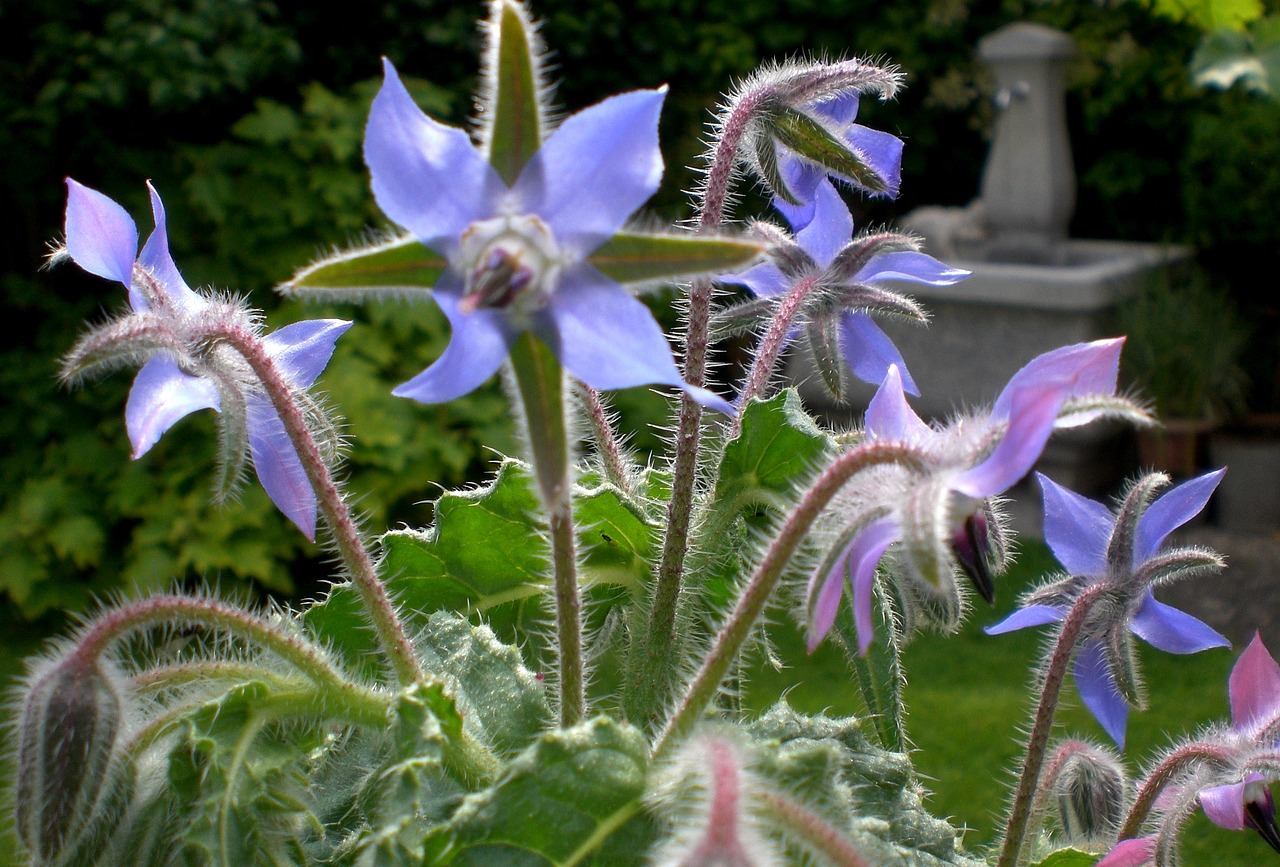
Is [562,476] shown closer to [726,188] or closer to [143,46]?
[726,188]

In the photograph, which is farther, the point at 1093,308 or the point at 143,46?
the point at 1093,308

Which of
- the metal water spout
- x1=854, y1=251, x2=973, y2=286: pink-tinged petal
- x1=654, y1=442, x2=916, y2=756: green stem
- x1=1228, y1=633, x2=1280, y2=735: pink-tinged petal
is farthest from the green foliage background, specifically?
x1=654, y1=442, x2=916, y2=756: green stem

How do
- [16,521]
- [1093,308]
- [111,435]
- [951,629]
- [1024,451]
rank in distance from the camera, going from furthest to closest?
[1093,308], [111,435], [16,521], [951,629], [1024,451]

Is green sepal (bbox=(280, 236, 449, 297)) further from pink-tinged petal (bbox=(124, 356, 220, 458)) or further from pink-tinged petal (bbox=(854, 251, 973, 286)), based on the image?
pink-tinged petal (bbox=(854, 251, 973, 286))

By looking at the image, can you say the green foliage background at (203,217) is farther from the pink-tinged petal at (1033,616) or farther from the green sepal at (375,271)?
the green sepal at (375,271)

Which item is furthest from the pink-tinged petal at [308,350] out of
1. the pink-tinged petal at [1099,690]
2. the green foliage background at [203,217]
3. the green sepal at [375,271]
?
the green foliage background at [203,217]

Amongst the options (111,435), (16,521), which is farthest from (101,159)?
(16,521)

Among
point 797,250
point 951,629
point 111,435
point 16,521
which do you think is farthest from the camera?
point 111,435
